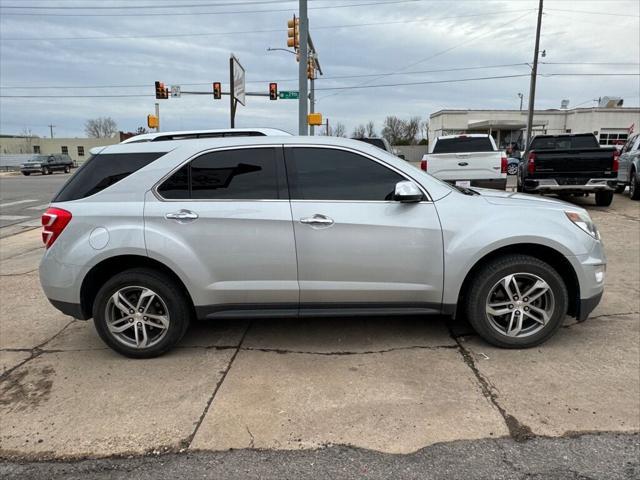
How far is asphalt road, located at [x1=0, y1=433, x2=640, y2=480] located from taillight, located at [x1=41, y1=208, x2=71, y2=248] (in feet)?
5.67

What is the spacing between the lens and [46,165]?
4344cm

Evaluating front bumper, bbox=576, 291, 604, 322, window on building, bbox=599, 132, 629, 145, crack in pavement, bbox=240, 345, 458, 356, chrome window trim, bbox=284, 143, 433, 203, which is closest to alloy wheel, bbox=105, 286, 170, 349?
crack in pavement, bbox=240, 345, 458, 356

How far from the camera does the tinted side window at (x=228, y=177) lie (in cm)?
387

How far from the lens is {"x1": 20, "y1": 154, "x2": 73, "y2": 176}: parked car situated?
42347 millimetres

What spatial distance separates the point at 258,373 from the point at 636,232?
327 inches

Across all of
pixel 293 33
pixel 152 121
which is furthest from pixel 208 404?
pixel 152 121

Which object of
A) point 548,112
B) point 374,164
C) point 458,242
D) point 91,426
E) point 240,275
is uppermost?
point 548,112

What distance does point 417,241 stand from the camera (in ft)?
12.5

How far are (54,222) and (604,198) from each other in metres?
12.4

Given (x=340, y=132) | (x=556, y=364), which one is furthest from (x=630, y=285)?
(x=340, y=132)

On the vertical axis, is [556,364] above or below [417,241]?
below

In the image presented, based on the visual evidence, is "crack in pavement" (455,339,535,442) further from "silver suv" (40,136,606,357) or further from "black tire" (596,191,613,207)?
"black tire" (596,191,613,207)

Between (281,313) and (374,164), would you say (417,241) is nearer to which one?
(374,164)

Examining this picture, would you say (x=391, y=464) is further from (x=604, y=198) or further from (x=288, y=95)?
(x=288, y=95)
